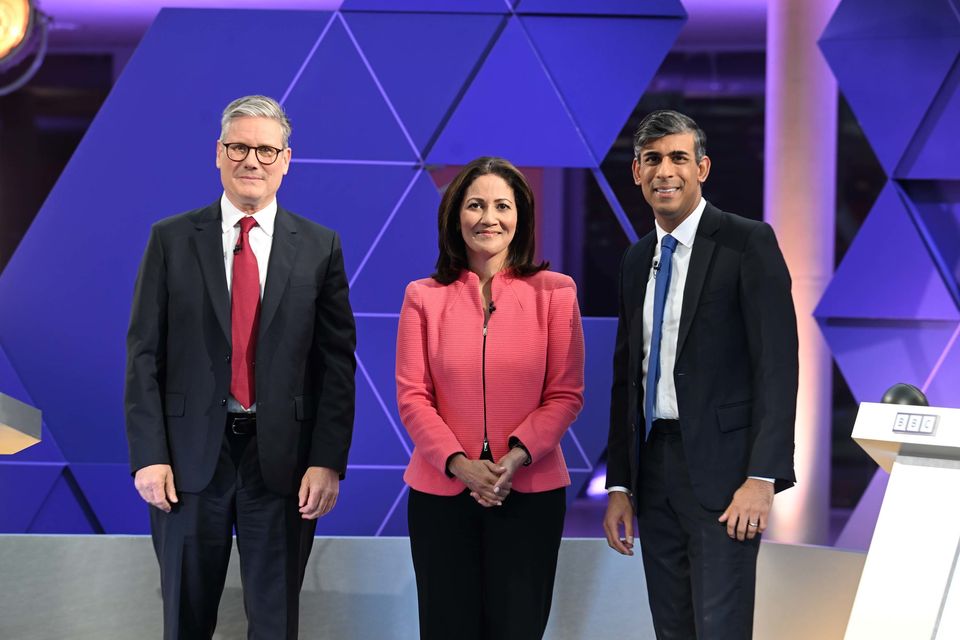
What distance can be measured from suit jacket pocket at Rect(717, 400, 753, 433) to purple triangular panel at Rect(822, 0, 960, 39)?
2390 millimetres

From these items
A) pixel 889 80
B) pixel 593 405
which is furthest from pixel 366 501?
pixel 889 80

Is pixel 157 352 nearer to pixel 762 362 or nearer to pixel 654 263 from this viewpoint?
pixel 654 263

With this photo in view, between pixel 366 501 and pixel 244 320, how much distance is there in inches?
69.2

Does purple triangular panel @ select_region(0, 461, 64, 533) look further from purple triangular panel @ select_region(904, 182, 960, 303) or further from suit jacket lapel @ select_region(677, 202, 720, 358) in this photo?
purple triangular panel @ select_region(904, 182, 960, 303)

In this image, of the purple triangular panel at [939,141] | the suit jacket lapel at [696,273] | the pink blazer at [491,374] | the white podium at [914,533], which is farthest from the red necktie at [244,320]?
the purple triangular panel at [939,141]

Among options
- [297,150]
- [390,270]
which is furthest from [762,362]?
[297,150]

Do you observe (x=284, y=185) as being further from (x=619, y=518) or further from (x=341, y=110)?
(x=619, y=518)

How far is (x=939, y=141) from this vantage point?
4270 millimetres

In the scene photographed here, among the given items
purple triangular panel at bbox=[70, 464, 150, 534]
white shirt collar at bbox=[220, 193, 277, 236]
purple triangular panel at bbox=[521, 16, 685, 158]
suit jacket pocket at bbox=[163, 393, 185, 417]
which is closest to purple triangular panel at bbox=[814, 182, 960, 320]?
purple triangular panel at bbox=[521, 16, 685, 158]

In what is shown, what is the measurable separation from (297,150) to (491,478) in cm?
216

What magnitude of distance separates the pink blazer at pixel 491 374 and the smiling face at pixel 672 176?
1.14ft

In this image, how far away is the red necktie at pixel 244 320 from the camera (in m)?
2.65

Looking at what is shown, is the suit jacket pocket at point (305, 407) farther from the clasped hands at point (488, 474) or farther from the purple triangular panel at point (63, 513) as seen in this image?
the purple triangular panel at point (63, 513)

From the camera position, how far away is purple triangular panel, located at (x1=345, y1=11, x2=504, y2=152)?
4.28 meters
